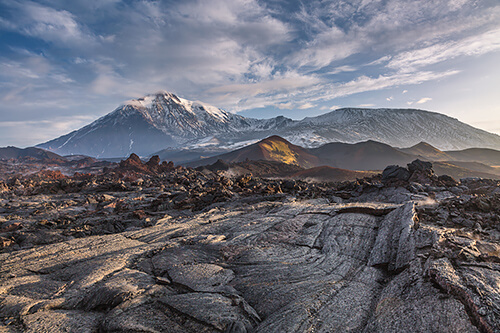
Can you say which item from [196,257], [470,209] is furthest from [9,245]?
[470,209]

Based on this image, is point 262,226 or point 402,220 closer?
point 402,220

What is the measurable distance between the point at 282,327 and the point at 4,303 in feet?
20.5

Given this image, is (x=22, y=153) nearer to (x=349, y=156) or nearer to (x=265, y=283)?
(x=349, y=156)

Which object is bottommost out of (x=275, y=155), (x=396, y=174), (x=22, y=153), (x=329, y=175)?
(x=329, y=175)

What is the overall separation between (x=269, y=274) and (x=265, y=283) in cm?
52

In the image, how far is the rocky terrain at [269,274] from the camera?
14.7ft

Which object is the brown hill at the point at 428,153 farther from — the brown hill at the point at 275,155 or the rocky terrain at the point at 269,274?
the rocky terrain at the point at 269,274

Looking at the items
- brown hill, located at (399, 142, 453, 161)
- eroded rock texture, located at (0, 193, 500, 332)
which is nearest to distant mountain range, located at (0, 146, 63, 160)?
eroded rock texture, located at (0, 193, 500, 332)

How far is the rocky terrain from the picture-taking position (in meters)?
4.47

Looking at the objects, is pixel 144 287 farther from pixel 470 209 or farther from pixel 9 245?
pixel 470 209

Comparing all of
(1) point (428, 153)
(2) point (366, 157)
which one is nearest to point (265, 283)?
(2) point (366, 157)

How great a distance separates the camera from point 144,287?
5.74 meters

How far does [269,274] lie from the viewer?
6.66m

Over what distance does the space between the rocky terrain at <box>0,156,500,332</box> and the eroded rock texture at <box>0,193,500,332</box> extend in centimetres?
3
